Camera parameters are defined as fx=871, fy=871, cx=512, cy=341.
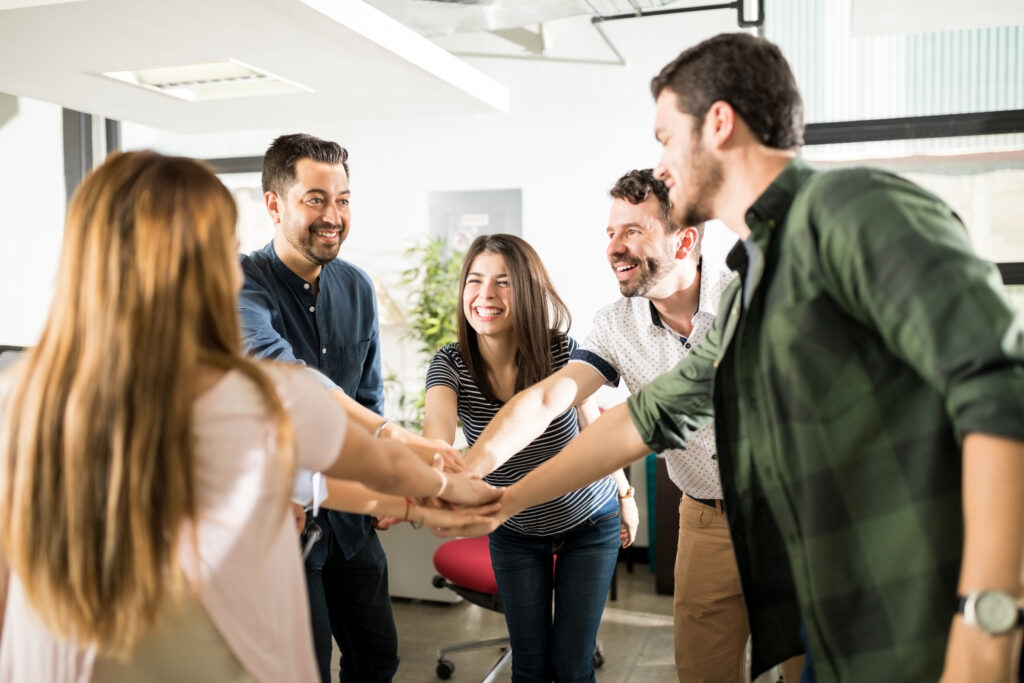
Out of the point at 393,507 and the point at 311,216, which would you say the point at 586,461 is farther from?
the point at 311,216

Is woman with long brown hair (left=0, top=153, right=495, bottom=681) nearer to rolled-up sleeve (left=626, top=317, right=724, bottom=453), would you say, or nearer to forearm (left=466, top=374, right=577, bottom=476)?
rolled-up sleeve (left=626, top=317, right=724, bottom=453)

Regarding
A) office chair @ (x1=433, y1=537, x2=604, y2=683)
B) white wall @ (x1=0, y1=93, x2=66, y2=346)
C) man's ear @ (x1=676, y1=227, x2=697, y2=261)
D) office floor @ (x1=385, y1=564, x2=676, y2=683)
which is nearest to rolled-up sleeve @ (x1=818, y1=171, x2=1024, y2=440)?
man's ear @ (x1=676, y1=227, x2=697, y2=261)

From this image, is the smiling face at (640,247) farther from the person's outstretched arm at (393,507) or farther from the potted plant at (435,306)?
the potted plant at (435,306)

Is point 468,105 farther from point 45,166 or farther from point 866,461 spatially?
point 45,166

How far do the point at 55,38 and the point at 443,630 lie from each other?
2.93 meters

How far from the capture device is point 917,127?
4.54 metres

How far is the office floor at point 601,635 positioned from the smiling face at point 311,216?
6.38 feet

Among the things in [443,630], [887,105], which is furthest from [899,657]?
[887,105]

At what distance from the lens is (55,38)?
108 inches

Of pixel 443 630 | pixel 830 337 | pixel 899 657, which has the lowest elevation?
pixel 443 630

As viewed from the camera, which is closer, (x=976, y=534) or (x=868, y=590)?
(x=976, y=534)

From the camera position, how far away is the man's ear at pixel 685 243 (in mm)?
2324

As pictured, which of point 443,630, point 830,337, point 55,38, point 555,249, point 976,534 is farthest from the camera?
point 555,249

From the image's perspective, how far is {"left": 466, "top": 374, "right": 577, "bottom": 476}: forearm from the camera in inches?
87.8
